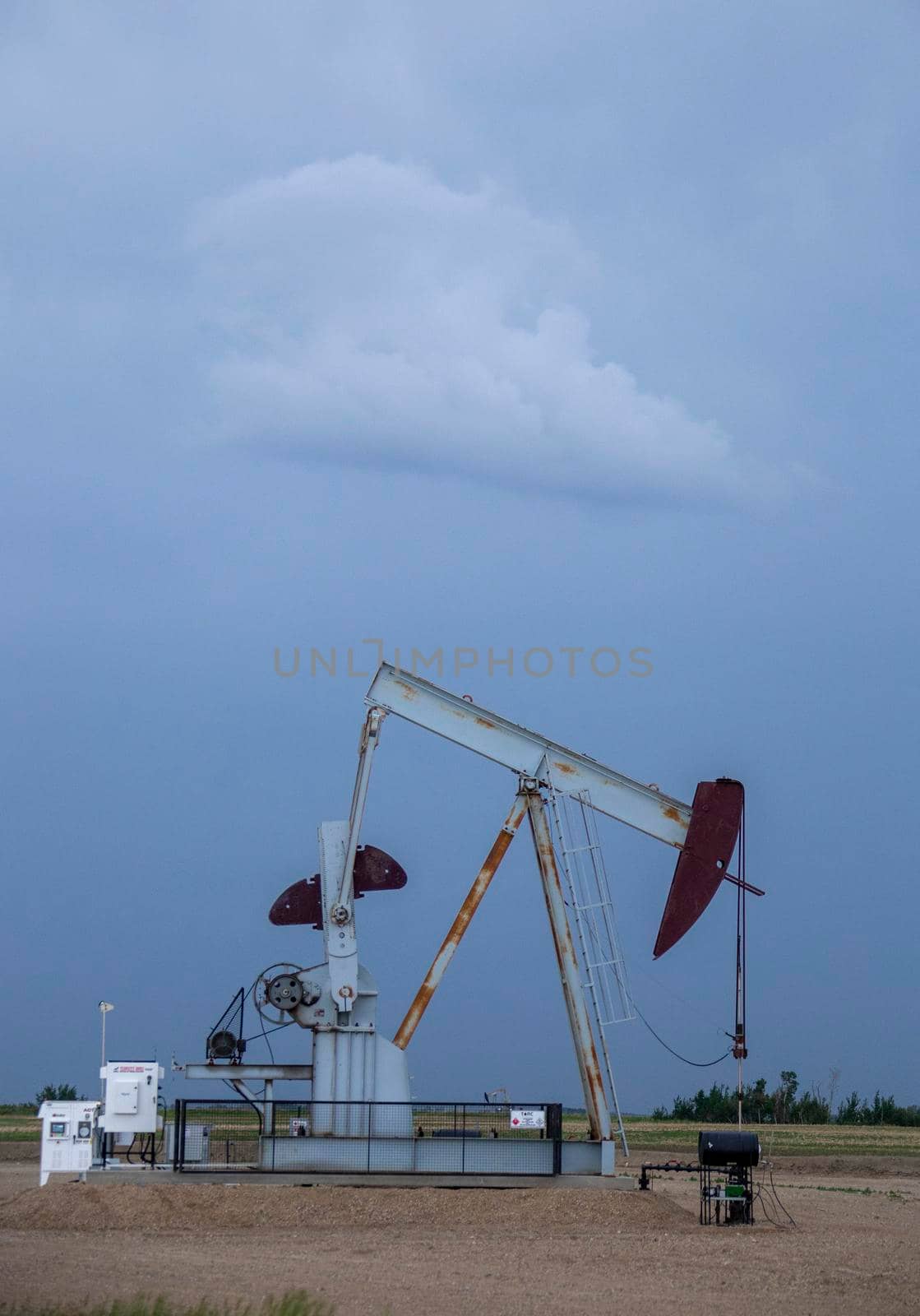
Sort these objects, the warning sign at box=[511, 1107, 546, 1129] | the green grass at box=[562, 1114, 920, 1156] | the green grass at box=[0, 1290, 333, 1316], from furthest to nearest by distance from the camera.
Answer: the green grass at box=[562, 1114, 920, 1156], the warning sign at box=[511, 1107, 546, 1129], the green grass at box=[0, 1290, 333, 1316]

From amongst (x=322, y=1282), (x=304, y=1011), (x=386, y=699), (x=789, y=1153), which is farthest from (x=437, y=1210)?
(x=789, y=1153)

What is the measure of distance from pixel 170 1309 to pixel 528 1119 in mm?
8395

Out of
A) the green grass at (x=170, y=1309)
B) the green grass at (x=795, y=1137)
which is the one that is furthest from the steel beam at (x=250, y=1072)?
the green grass at (x=795, y=1137)

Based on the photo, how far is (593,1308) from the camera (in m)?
11.8

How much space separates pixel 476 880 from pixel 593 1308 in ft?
23.9

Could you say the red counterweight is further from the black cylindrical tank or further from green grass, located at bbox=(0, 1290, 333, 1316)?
green grass, located at bbox=(0, 1290, 333, 1316)

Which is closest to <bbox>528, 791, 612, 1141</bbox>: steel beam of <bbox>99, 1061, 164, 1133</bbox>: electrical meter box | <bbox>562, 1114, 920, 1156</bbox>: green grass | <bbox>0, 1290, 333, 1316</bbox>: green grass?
<bbox>99, 1061, 164, 1133</bbox>: electrical meter box

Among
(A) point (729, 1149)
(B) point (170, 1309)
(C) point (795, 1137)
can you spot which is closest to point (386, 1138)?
(A) point (729, 1149)

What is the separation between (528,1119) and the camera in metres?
17.8

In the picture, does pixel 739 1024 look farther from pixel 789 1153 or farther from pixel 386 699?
pixel 789 1153

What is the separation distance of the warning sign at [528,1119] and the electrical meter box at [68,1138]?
510cm

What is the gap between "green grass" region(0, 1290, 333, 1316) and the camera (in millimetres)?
9062

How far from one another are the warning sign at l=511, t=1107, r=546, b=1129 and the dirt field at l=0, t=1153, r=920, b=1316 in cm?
67

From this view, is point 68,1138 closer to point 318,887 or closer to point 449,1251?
point 318,887
